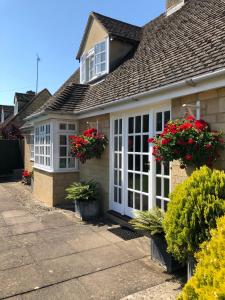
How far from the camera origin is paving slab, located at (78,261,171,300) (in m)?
3.94

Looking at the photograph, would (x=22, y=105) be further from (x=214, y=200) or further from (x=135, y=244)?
(x=214, y=200)

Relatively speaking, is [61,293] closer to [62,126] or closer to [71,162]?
[71,162]

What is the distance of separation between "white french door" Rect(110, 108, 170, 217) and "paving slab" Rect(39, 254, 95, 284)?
6.60 feet

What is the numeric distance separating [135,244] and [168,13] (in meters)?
8.91

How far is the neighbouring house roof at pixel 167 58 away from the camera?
17.8 feet

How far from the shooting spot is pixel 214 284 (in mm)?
2047

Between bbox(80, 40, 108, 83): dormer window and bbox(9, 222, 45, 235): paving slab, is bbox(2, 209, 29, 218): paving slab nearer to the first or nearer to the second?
bbox(9, 222, 45, 235): paving slab

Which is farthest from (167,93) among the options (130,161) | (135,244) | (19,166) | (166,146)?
(19,166)

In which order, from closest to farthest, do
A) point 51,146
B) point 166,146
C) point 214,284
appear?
point 214,284 → point 166,146 → point 51,146

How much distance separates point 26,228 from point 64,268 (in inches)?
106

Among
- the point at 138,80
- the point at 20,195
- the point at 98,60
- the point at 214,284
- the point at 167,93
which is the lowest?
the point at 20,195

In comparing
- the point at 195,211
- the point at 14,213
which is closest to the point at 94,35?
the point at 14,213

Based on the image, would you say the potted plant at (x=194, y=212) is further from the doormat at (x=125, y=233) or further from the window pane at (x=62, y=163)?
the window pane at (x=62, y=163)

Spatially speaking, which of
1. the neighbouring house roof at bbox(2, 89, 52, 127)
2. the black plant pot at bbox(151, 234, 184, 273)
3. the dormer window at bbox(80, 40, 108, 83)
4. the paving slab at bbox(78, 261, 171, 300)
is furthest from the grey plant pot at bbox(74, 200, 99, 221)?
the neighbouring house roof at bbox(2, 89, 52, 127)
